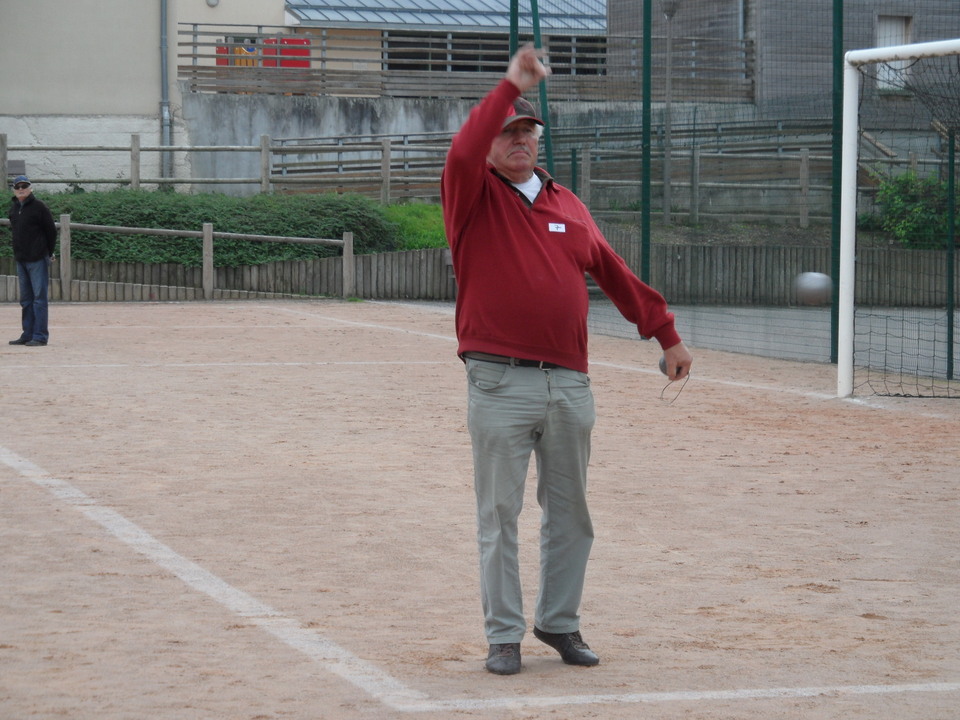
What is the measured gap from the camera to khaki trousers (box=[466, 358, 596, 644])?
486 centimetres

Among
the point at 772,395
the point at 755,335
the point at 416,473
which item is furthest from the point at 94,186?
the point at 416,473

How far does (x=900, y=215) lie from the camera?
58.1 feet

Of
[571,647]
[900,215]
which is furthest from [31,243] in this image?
[571,647]

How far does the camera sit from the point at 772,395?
12.9 meters

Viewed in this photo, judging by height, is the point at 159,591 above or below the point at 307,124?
below

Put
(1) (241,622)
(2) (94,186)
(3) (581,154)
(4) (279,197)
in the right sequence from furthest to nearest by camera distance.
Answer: (2) (94,186), (4) (279,197), (3) (581,154), (1) (241,622)

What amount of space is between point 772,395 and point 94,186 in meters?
20.1

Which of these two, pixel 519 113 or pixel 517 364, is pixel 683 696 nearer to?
pixel 517 364

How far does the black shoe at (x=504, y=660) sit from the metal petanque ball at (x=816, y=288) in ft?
38.0

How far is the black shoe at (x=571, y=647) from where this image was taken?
4.93 meters

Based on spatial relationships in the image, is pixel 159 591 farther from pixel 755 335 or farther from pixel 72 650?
pixel 755 335

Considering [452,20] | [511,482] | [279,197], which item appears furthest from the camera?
[452,20]

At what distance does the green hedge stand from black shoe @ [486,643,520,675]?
21.7 meters

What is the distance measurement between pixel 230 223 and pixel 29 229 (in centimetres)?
973
